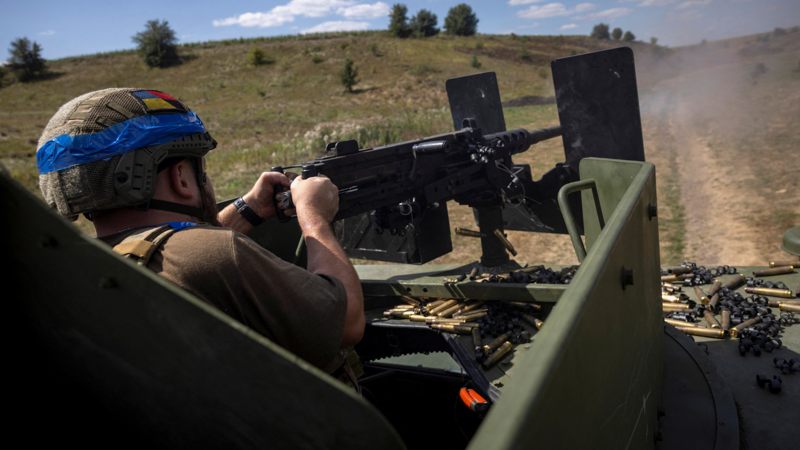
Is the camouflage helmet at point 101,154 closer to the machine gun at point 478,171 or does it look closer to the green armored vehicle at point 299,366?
the green armored vehicle at point 299,366

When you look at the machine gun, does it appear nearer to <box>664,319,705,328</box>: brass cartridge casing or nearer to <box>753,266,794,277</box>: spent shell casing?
<box>753,266,794,277</box>: spent shell casing

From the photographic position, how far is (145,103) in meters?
1.59

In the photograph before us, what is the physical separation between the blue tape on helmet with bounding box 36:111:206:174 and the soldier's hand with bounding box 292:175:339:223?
0.62 m

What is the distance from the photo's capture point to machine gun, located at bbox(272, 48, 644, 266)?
4.00 metres

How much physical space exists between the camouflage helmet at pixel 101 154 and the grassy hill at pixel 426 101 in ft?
26.8

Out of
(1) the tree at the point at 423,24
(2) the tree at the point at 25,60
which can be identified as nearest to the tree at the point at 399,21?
(1) the tree at the point at 423,24

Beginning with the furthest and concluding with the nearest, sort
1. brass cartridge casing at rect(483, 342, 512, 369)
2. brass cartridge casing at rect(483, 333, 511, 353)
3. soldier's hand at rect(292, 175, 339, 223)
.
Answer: brass cartridge casing at rect(483, 333, 511, 353), brass cartridge casing at rect(483, 342, 512, 369), soldier's hand at rect(292, 175, 339, 223)

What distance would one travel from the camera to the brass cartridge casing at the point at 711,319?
3007 mm

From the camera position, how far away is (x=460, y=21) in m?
67.3

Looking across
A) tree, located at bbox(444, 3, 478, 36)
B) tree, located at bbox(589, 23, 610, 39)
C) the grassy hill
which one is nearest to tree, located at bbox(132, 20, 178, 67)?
the grassy hill

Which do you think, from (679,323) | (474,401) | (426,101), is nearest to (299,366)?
(474,401)

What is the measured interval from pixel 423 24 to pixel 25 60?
44965 mm

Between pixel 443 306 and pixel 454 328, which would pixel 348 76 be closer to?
pixel 443 306

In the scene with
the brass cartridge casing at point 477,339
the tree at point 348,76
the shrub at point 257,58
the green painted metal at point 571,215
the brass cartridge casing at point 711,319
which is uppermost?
the shrub at point 257,58
